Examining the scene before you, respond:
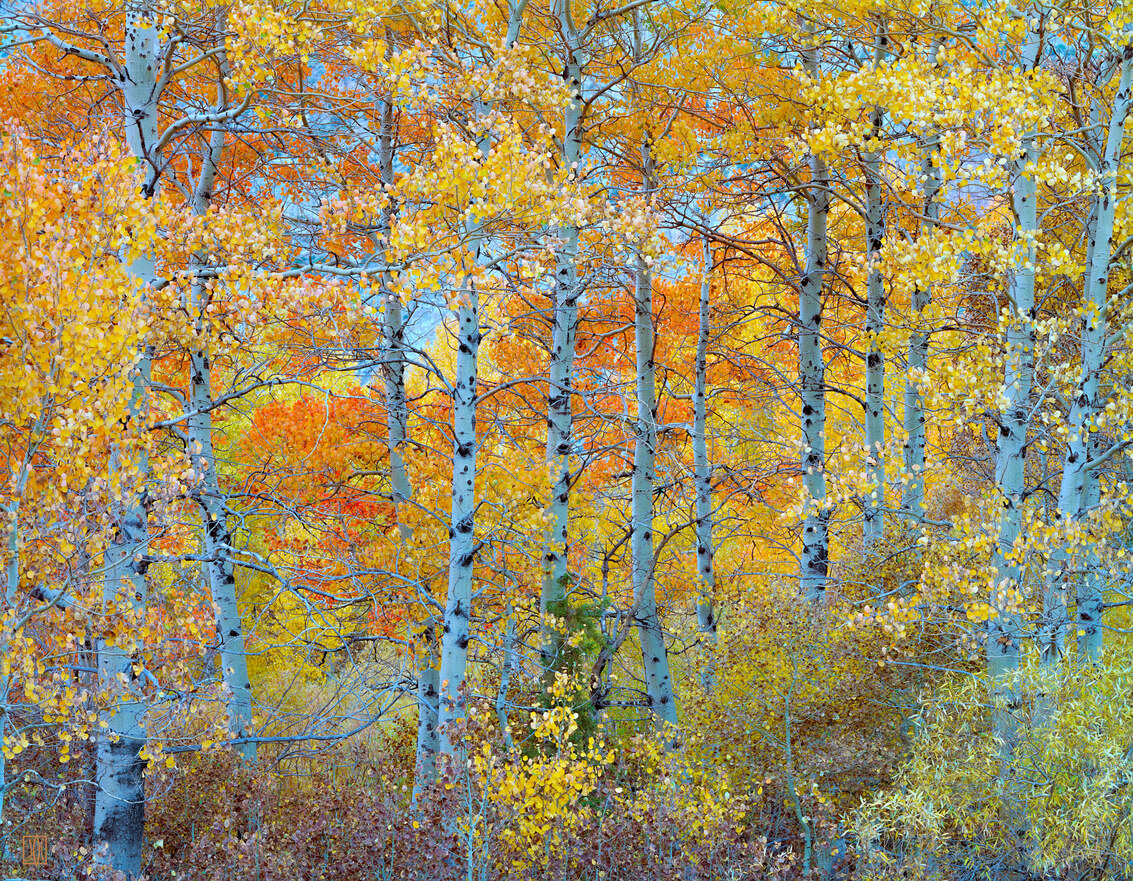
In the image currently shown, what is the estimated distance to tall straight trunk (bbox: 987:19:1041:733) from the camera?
6.86 meters

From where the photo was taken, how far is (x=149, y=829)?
26.3ft

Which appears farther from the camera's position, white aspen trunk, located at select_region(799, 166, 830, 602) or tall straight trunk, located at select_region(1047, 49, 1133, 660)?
white aspen trunk, located at select_region(799, 166, 830, 602)

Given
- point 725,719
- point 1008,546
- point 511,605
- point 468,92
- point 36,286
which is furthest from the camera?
point 511,605

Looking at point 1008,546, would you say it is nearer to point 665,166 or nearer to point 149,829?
point 665,166

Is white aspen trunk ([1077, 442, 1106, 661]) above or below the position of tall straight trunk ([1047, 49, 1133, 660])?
below

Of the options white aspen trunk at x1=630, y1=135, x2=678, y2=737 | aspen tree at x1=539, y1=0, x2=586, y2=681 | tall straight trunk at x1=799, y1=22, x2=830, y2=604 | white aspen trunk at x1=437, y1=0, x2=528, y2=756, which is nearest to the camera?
white aspen trunk at x1=437, y1=0, x2=528, y2=756

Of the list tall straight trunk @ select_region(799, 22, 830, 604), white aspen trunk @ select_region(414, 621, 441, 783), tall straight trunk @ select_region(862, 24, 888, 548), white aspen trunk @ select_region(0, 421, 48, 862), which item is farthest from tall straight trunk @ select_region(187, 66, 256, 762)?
tall straight trunk @ select_region(862, 24, 888, 548)

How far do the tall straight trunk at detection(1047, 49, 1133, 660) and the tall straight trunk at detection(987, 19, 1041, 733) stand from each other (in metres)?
0.32

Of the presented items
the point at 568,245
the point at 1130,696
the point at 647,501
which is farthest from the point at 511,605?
the point at 1130,696

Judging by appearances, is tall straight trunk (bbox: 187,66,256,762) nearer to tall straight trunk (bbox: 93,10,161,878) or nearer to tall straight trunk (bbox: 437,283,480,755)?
tall straight trunk (bbox: 93,10,161,878)

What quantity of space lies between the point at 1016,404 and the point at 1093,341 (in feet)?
2.90

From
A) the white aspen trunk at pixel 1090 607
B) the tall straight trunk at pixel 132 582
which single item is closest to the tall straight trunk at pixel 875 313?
the white aspen trunk at pixel 1090 607

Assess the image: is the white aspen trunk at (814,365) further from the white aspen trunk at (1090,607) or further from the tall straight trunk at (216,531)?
the tall straight trunk at (216,531)

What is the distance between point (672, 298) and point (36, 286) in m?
12.8
